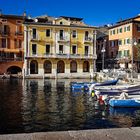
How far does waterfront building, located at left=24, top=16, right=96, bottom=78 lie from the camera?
2726 inches

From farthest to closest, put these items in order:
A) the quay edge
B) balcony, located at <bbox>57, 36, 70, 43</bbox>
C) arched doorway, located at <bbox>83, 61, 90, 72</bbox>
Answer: arched doorway, located at <bbox>83, 61, 90, 72</bbox>
balcony, located at <bbox>57, 36, 70, 43</bbox>
the quay edge

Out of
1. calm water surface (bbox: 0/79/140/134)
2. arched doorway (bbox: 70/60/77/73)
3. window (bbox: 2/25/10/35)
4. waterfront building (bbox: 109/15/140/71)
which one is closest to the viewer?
calm water surface (bbox: 0/79/140/134)

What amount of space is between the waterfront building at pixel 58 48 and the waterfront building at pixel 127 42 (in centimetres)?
765

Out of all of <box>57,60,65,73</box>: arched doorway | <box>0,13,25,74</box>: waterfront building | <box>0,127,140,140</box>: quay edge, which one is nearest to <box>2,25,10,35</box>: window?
<box>0,13,25,74</box>: waterfront building

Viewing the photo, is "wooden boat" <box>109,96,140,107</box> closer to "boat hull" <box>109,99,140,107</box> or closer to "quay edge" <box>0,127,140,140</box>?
"boat hull" <box>109,99,140,107</box>

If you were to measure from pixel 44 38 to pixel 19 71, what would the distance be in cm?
1112

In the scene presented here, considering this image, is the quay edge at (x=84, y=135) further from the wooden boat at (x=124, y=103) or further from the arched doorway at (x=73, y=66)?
the arched doorway at (x=73, y=66)

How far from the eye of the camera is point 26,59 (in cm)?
6856

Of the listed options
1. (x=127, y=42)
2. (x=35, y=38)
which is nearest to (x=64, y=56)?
(x=35, y=38)

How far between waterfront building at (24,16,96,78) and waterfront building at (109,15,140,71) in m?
7.65

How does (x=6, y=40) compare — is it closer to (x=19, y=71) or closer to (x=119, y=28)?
(x=19, y=71)

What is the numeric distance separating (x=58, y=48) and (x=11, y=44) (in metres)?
12.4

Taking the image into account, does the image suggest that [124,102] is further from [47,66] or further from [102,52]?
[102,52]

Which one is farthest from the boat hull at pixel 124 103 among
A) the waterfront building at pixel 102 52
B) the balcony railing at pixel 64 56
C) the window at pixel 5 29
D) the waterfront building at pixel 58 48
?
the waterfront building at pixel 102 52
